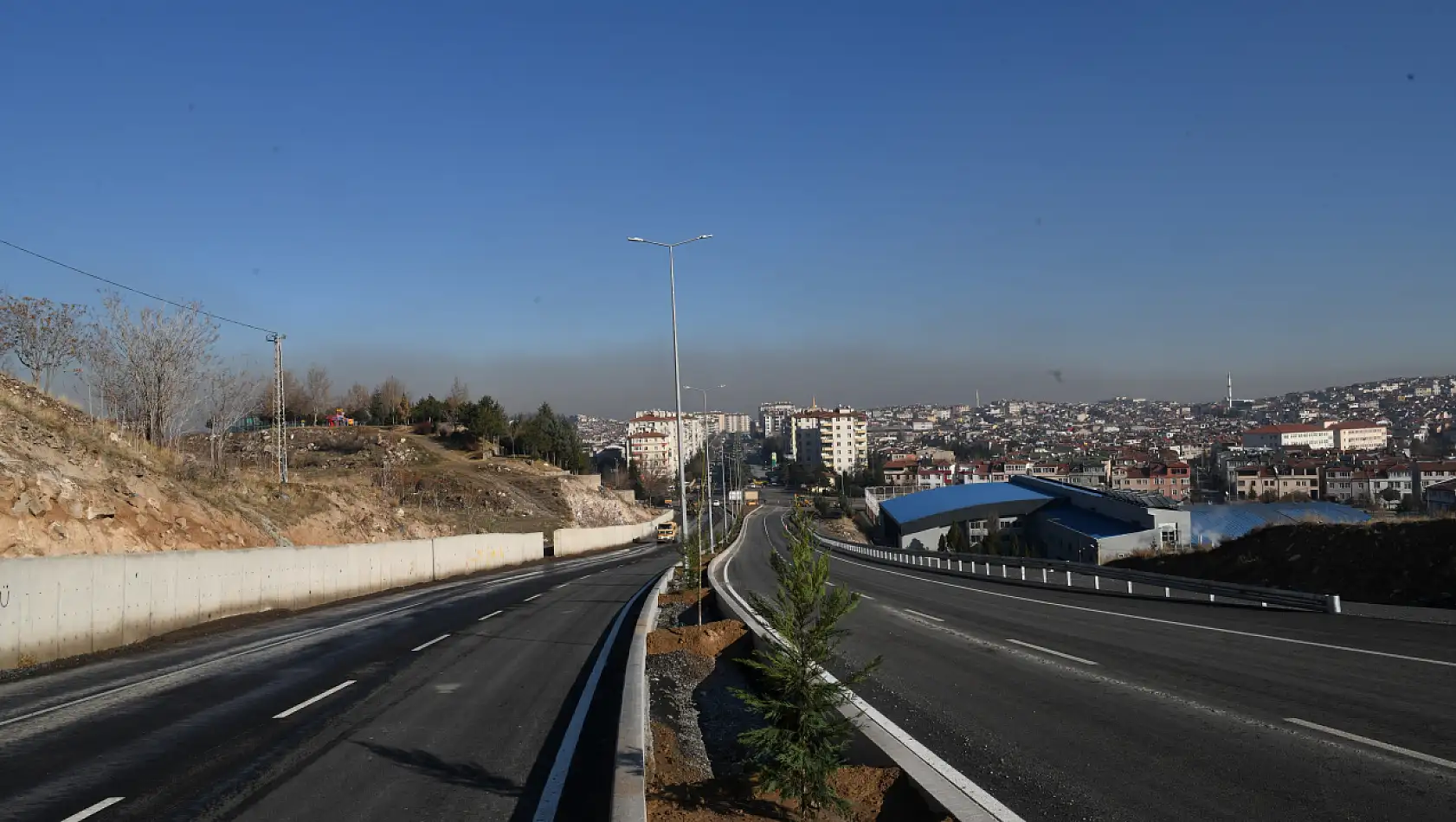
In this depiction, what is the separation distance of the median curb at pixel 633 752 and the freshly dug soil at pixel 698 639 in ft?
11.6

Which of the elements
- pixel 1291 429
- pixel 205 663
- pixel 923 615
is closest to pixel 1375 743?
pixel 923 615

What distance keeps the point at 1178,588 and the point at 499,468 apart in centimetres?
8221

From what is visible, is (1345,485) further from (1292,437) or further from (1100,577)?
(1292,437)

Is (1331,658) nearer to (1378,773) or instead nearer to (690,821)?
(1378,773)

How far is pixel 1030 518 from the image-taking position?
7369 centimetres

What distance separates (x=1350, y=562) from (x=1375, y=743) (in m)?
18.6

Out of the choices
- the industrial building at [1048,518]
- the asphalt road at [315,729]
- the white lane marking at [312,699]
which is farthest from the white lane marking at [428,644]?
the industrial building at [1048,518]

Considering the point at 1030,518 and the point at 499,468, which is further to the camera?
the point at 499,468

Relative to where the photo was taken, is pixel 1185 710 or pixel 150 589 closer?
pixel 1185 710

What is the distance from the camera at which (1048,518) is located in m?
68.2

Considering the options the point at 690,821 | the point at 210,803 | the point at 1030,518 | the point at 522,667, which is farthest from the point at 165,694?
the point at 1030,518

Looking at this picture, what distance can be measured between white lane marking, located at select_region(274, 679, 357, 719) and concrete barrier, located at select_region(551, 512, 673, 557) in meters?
53.4

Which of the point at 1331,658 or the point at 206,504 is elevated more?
the point at 206,504

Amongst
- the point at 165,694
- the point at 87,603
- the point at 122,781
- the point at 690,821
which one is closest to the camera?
the point at 690,821
